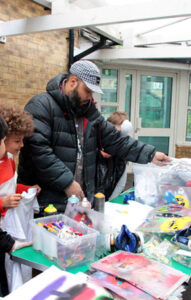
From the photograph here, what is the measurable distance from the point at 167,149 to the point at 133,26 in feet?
12.2

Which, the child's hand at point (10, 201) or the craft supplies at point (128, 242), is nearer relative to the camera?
the craft supplies at point (128, 242)

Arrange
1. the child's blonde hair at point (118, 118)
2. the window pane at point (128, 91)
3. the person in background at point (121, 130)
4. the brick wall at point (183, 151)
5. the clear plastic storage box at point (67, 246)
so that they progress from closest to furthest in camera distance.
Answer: the clear plastic storage box at point (67, 246) < the person in background at point (121, 130) < the child's blonde hair at point (118, 118) < the window pane at point (128, 91) < the brick wall at point (183, 151)

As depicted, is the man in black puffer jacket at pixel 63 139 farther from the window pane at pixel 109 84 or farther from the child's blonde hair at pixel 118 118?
the window pane at pixel 109 84

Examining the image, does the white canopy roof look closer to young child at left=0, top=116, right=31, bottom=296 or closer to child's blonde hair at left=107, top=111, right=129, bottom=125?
child's blonde hair at left=107, top=111, right=129, bottom=125

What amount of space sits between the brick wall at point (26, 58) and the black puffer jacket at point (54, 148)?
2395 mm

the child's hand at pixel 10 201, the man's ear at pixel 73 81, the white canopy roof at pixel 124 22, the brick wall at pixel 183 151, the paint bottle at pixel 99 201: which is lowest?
the brick wall at pixel 183 151

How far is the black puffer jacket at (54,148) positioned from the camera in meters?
1.85

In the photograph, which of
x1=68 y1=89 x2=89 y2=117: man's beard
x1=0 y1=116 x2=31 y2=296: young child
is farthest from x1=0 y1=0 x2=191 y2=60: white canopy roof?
x1=0 y1=116 x2=31 y2=296: young child

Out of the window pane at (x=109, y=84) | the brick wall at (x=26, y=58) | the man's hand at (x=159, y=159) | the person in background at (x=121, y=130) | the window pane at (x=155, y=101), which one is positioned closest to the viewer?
the man's hand at (x=159, y=159)

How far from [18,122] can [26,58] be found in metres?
3.18

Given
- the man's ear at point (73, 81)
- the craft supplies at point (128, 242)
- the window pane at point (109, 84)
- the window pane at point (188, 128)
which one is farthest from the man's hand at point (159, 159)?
the window pane at point (188, 128)

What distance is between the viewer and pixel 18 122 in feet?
5.40

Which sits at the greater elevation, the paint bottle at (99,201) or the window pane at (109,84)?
the window pane at (109,84)

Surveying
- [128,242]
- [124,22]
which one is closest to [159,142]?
[124,22]
